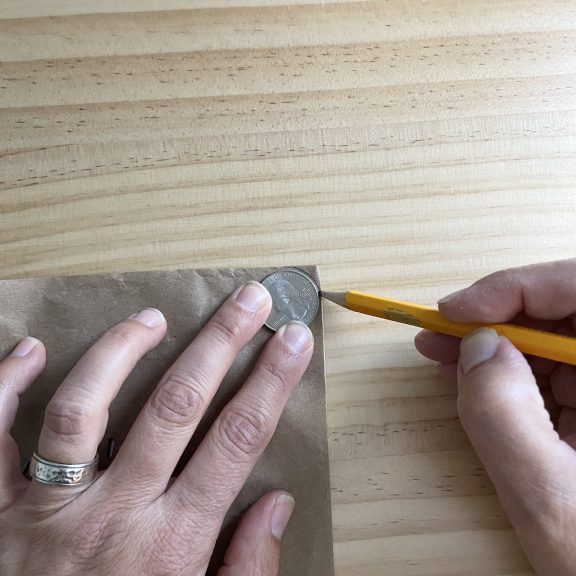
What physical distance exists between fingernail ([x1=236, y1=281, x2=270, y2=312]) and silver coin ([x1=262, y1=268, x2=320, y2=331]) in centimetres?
2

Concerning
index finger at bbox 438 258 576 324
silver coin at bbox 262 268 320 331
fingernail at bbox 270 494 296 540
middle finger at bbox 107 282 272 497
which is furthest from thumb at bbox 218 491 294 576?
index finger at bbox 438 258 576 324

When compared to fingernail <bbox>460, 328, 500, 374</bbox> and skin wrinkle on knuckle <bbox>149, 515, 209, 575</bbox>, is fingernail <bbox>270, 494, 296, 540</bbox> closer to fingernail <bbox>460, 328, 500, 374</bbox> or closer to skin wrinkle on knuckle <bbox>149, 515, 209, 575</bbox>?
skin wrinkle on knuckle <bbox>149, 515, 209, 575</bbox>

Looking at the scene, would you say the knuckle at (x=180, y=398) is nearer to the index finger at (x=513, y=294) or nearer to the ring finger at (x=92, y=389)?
the ring finger at (x=92, y=389)

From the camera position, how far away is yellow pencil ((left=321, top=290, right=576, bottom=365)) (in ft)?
2.37

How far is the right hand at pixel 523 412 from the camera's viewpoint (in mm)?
625

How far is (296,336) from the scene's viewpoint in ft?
2.63

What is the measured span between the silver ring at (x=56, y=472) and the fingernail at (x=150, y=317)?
0.19 metres

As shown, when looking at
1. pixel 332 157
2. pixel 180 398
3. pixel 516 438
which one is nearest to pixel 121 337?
pixel 180 398

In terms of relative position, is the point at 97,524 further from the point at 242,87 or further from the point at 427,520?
the point at 242,87

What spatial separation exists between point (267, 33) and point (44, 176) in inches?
15.5

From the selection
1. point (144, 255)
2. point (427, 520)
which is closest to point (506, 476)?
point (427, 520)

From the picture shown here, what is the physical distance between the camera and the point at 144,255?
0.85 meters

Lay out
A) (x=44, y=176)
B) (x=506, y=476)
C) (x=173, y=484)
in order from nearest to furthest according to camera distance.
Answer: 1. (x=506, y=476)
2. (x=173, y=484)
3. (x=44, y=176)

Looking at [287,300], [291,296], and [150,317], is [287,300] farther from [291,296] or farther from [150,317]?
[150,317]
